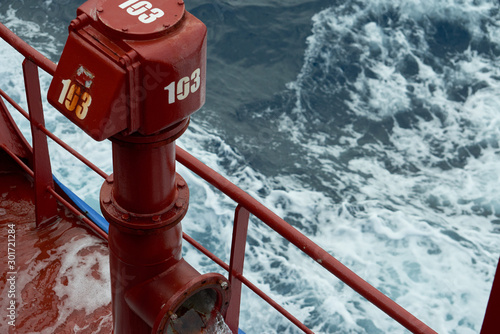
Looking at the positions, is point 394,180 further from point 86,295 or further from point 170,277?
point 170,277

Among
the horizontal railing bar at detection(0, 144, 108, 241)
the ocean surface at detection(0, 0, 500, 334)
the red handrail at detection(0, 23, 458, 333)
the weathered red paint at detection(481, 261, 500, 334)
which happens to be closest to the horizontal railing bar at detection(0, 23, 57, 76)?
the red handrail at detection(0, 23, 458, 333)

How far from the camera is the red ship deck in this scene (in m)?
2.97

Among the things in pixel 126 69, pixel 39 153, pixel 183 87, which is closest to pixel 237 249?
pixel 183 87

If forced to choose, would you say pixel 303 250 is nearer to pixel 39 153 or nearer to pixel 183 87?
pixel 183 87

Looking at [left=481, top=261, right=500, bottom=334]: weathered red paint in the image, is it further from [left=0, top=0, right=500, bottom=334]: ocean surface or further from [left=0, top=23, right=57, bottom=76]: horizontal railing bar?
[left=0, top=0, right=500, bottom=334]: ocean surface

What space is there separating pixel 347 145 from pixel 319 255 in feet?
25.2

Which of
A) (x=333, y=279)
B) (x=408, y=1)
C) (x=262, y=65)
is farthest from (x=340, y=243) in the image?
(x=408, y=1)

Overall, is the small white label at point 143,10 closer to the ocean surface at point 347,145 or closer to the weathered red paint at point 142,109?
the weathered red paint at point 142,109

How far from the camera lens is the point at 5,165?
361 centimetres

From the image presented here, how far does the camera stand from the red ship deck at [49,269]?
9.75 feet

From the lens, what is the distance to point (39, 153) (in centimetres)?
307

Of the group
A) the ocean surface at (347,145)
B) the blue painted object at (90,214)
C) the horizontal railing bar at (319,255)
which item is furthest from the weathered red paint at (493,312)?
the ocean surface at (347,145)

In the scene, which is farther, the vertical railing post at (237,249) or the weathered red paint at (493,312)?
the vertical railing post at (237,249)

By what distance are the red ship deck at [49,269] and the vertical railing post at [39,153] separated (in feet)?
0.37
